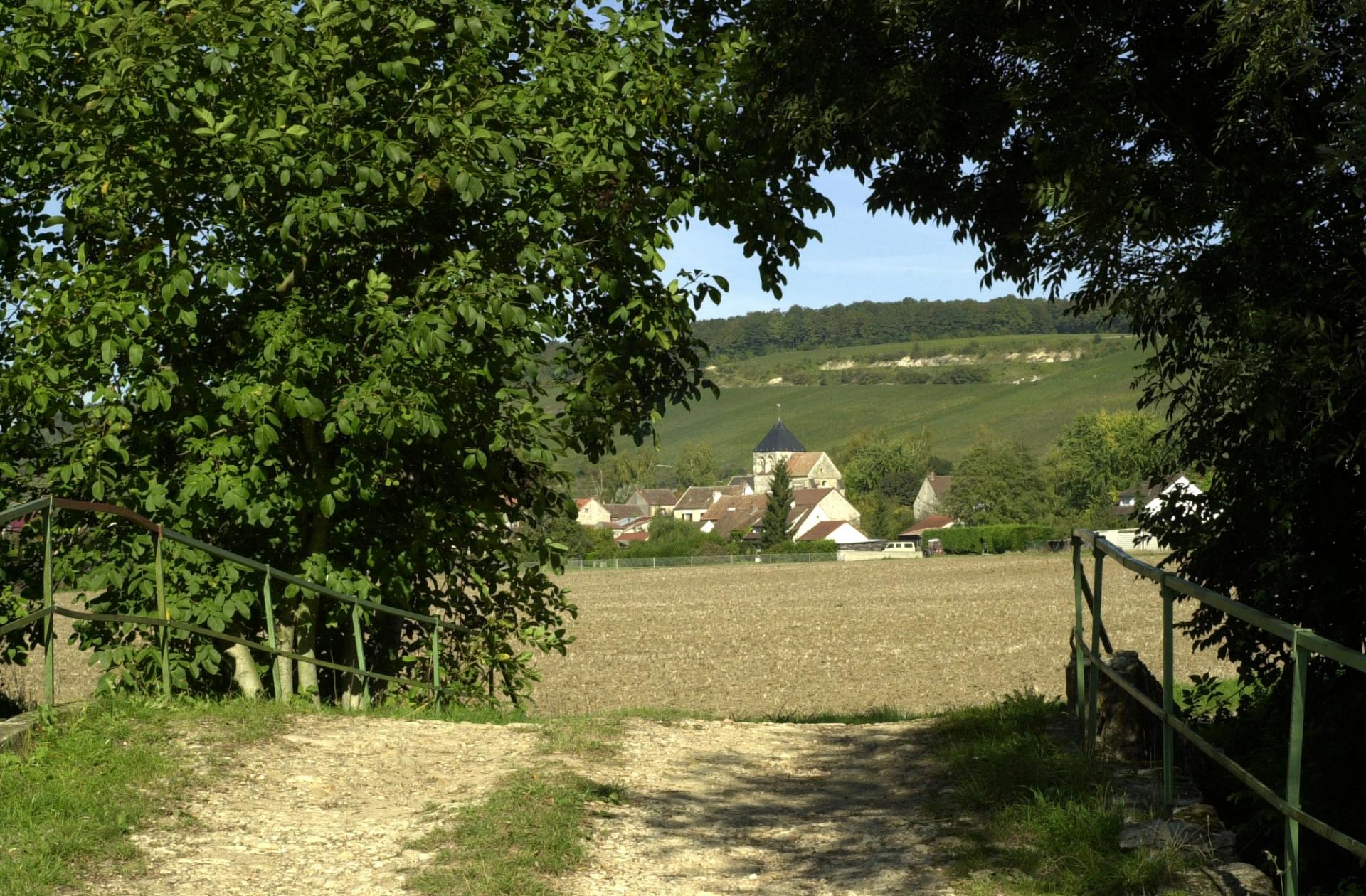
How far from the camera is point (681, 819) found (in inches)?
Answer: 246

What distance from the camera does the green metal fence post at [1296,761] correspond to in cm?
403

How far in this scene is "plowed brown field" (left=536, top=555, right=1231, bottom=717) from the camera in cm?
2184

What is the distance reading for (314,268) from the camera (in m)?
9.10

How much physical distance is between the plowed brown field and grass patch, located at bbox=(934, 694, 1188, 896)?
27.8ft

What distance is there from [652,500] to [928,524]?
55.6 m

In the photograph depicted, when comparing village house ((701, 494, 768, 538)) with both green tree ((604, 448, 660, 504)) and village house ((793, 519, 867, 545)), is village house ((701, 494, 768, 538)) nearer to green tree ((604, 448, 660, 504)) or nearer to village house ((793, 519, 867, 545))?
village house ((793, 519, 867, 545))

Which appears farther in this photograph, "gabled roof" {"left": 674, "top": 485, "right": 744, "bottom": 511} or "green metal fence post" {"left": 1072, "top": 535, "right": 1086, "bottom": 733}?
"gabled roof" {"left": 674, "top": 485, "right": 744, "bottom": 511}

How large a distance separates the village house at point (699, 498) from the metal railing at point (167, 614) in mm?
142217

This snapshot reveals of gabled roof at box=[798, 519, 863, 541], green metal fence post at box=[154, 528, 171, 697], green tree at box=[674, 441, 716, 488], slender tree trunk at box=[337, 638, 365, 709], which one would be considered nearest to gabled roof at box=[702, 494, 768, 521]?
gabled roof at box=[798, 519, 863, 541]

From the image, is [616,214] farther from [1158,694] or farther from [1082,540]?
[1158,694]

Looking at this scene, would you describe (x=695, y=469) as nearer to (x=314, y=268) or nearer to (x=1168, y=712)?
(x=314, y=268)

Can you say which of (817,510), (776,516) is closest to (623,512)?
(817,510)

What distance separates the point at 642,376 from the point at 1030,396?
602 ft

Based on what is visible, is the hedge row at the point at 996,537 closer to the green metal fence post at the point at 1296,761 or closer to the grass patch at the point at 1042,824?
the grass patch at the point at 1042,824
